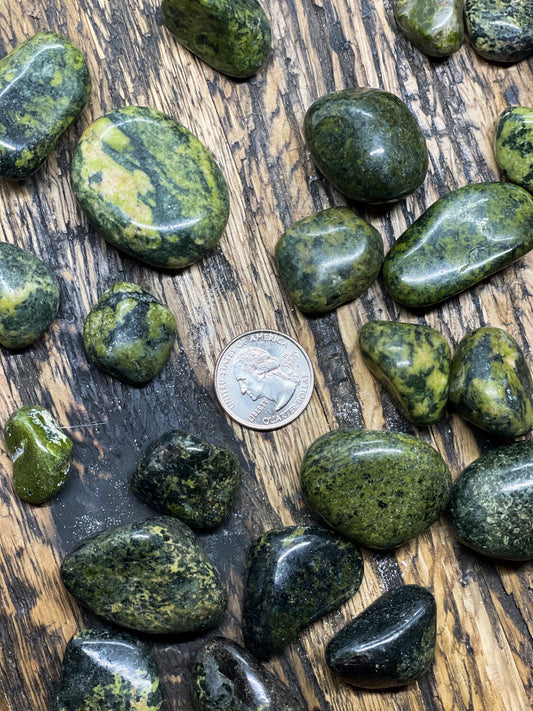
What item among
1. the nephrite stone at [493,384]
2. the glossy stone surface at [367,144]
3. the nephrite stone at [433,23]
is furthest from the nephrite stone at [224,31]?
the nephrite stone at [493,384]

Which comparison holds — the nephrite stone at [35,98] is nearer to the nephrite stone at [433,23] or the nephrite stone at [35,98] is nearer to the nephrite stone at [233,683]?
the nephrite stone at [433,23]

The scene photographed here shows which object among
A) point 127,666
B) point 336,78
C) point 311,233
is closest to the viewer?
point 127,666

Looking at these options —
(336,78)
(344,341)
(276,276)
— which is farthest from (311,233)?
(336,78)

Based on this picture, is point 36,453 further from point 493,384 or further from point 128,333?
point 493,384

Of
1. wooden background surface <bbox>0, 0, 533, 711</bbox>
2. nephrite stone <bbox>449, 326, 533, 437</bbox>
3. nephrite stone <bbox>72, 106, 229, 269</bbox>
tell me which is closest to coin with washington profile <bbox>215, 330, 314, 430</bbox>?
wooden background surface <bbox>0, 0, 533, 711</bbox>

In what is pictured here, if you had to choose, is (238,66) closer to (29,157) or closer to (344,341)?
(29,157)

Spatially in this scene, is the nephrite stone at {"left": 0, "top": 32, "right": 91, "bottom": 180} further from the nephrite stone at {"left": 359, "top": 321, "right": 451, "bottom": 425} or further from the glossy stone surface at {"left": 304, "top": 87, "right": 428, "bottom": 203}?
the nephrite stone at {"left": 359, "top": 321, "right": 451, "bottom": 425}
